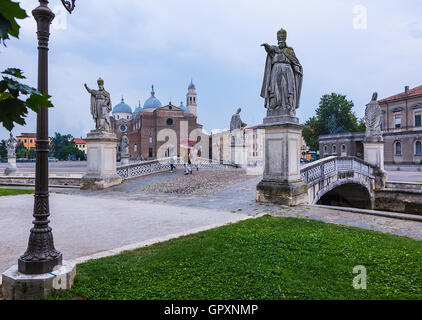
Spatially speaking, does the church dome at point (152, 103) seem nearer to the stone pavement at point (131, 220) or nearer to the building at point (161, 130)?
the building at point (161, 130)

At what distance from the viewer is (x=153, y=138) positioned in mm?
66188

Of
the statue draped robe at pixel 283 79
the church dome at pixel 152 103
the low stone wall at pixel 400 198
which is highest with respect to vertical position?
the church dome at pixel 152 103

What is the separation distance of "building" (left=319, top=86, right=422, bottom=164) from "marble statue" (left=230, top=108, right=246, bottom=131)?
32516 mm

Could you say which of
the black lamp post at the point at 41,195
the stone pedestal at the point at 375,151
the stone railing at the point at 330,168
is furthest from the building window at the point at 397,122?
the black lamp post at the point at 41,195

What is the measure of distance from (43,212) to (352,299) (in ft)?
10.6

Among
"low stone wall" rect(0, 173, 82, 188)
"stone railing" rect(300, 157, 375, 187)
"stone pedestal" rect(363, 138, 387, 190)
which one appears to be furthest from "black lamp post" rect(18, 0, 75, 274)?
"stone pedestal" rect(363, 138, 387, 190)

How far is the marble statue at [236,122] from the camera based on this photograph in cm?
2445

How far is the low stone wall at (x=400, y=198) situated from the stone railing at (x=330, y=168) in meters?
1.20

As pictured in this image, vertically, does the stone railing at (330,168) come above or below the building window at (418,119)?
below

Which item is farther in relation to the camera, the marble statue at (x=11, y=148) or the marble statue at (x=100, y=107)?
the marble statue at (x=11, y=148)

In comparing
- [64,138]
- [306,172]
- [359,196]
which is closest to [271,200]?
[306,172]

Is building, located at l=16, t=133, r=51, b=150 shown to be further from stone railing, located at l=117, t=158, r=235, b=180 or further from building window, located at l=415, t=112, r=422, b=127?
building window, located at l=415, t=112, r=422, b=127

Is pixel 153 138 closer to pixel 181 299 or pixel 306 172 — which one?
pixel 306 172

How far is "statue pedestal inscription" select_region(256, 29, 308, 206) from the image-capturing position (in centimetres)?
934
